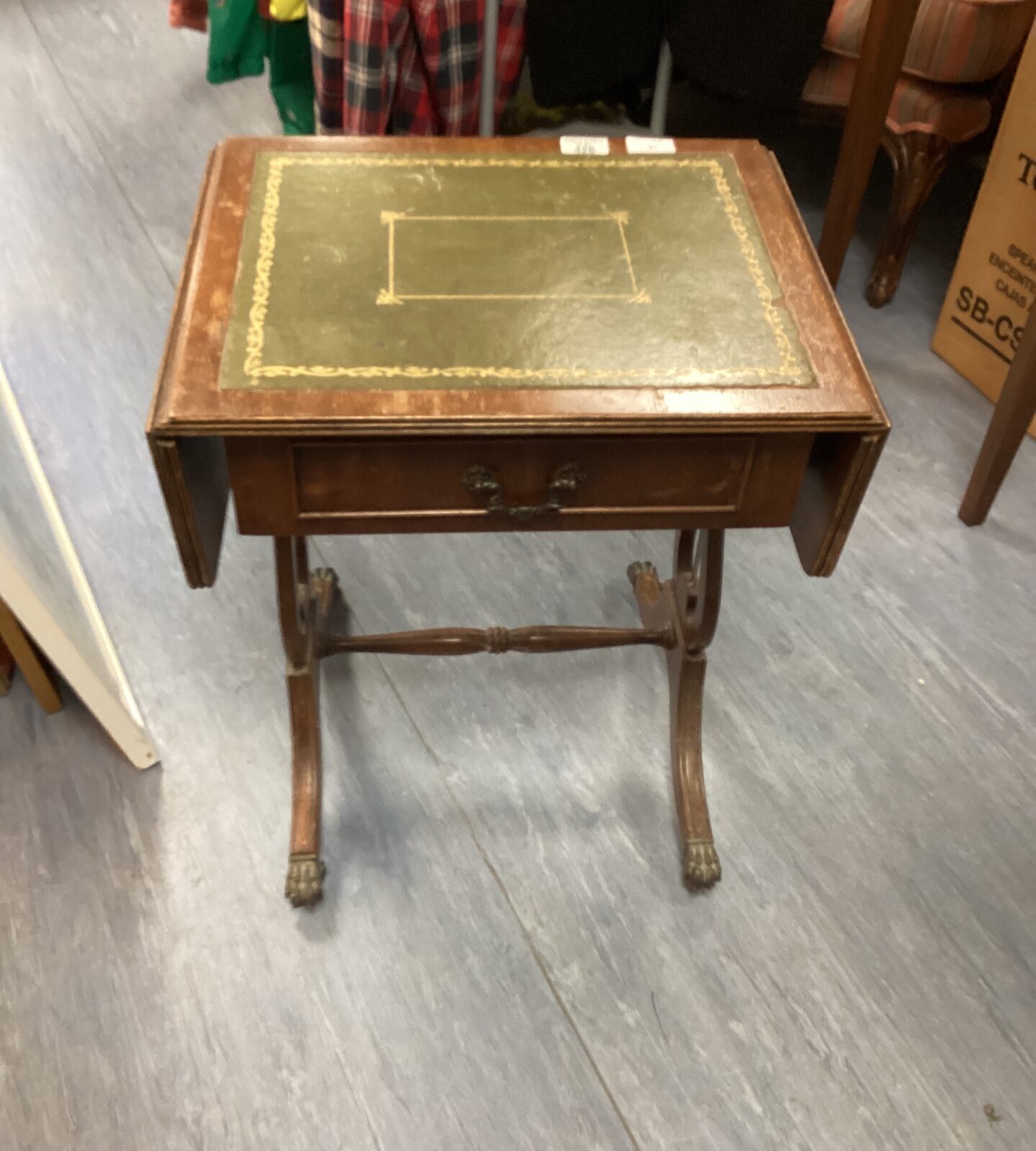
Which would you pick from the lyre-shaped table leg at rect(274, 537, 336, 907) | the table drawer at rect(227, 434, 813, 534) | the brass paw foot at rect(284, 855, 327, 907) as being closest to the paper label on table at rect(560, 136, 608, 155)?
the table drawer at rect(227, 434, 813, 534)

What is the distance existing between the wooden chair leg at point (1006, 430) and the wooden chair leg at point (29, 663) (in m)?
1.40

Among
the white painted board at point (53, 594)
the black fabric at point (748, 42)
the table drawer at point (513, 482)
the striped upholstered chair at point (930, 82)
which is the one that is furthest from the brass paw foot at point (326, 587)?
the striped upholstered chair at point (930, 82)

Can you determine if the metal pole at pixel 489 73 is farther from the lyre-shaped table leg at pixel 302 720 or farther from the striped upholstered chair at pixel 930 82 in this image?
the lyre-shaped table leg at pixel 302 720

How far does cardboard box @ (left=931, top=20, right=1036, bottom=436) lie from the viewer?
168cm

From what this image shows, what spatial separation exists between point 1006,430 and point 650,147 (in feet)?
2.60

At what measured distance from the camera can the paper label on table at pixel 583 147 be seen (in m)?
1.11

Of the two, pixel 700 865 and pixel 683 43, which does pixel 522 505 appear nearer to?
pixel 700 865

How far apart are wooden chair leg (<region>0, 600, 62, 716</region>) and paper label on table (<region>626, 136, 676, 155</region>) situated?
0.91 meters

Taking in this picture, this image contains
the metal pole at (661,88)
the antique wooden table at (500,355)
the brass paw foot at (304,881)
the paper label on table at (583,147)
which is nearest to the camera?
the antique wooden table at (500,355)

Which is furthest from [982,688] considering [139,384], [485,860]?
[139,384]

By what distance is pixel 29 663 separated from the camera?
135 centimetres

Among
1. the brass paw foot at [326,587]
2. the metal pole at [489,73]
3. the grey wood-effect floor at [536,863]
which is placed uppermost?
the metal pole at [489,73]

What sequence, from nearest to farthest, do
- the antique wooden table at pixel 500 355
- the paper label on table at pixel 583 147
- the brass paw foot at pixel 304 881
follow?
the antique wooden table at pixel 500 355 < the paper label on table at pixel 583 147 < the brass paw foot at pixel 304 881

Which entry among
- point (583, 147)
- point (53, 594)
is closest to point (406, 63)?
point (583, 147)
